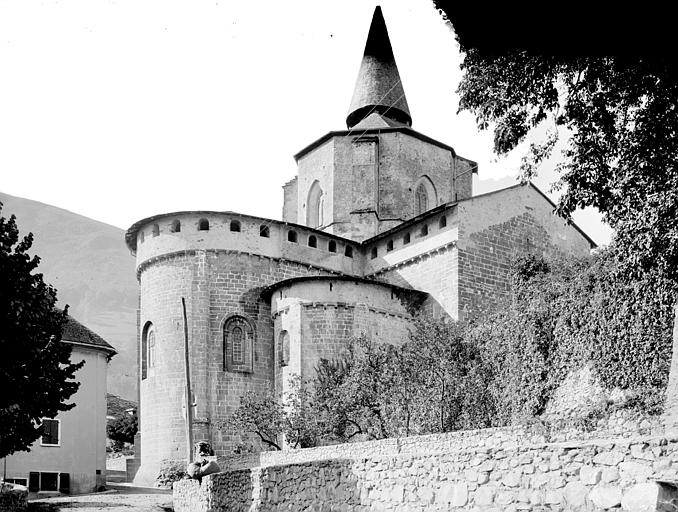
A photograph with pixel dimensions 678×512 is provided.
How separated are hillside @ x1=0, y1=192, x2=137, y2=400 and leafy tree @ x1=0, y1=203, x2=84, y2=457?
11472 centimetres

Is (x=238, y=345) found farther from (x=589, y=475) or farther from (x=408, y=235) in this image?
(x=589, y=475)

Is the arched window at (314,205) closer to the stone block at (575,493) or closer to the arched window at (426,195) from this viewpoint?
the arched window at (426,195)

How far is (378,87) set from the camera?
47.3m

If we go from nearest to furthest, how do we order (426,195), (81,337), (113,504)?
(113,504) → (81,337) → (426,195)

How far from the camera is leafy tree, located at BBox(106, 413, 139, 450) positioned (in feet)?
177

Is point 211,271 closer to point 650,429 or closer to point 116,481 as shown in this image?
point 116,481

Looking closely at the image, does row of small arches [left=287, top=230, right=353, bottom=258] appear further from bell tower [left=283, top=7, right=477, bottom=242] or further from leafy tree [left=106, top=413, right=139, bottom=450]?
leafy tree [left=106, top=413, right=139, bottom=450]

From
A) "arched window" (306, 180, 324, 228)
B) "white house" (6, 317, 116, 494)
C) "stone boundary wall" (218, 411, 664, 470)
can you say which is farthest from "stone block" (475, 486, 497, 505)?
"arched window" (306, 180, 324, 228)

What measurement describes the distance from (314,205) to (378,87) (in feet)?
23.2

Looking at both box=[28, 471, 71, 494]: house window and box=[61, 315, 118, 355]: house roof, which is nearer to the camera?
box=[28, 471, 71, 494]: house window

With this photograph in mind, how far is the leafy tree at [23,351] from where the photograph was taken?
1886 cm

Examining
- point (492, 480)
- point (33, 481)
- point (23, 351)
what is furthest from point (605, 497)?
point (33, 481)

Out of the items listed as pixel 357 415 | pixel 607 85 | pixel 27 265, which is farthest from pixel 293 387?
pixel 607 85

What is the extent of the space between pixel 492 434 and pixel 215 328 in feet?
61.1
